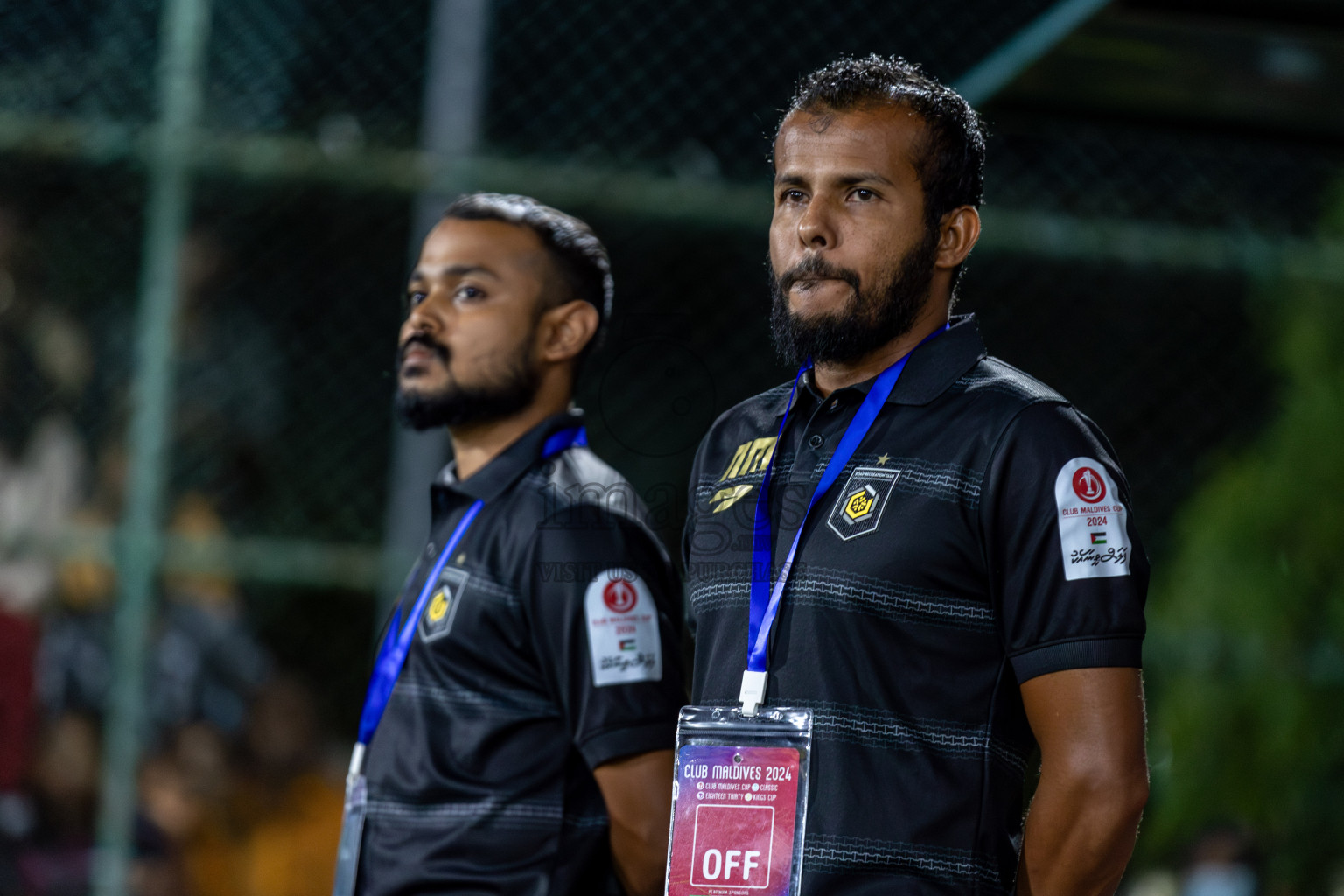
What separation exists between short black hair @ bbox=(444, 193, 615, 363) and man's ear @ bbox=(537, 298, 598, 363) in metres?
0.02

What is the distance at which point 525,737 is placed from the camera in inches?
94.7

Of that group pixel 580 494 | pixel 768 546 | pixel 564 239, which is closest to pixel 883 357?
pixel 768 546

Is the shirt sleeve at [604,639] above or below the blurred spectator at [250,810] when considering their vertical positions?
above

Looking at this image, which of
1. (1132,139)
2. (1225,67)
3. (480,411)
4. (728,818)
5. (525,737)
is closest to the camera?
(728,818)

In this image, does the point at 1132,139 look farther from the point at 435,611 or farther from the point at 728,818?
the point at 728,818

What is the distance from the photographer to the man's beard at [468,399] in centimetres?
273

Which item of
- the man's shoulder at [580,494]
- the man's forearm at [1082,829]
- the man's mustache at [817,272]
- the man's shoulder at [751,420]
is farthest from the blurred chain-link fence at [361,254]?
the man's forearm at [1082,829]

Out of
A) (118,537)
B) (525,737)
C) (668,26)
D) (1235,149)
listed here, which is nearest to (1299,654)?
(1235,149)

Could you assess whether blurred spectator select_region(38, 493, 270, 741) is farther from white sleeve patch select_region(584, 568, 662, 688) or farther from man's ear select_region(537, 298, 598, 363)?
white sleeve patch select_region(584, 568, 662, 688)

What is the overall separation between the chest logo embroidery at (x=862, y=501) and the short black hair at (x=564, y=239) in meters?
1.16

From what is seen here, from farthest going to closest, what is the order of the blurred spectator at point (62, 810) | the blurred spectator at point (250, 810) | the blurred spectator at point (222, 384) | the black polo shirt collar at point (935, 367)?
the blurred spectator at point (222, 384), the blurred spectator at point (250, 810), the blurred spectator at point (62, 810), the black polo shirt collar at point (935, 367)

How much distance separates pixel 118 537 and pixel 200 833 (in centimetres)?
98

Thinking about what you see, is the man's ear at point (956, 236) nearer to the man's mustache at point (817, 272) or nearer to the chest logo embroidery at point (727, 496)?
the man's mustache at point (817, 272)

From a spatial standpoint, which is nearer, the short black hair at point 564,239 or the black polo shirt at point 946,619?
the black polo shirt at point 946,619
